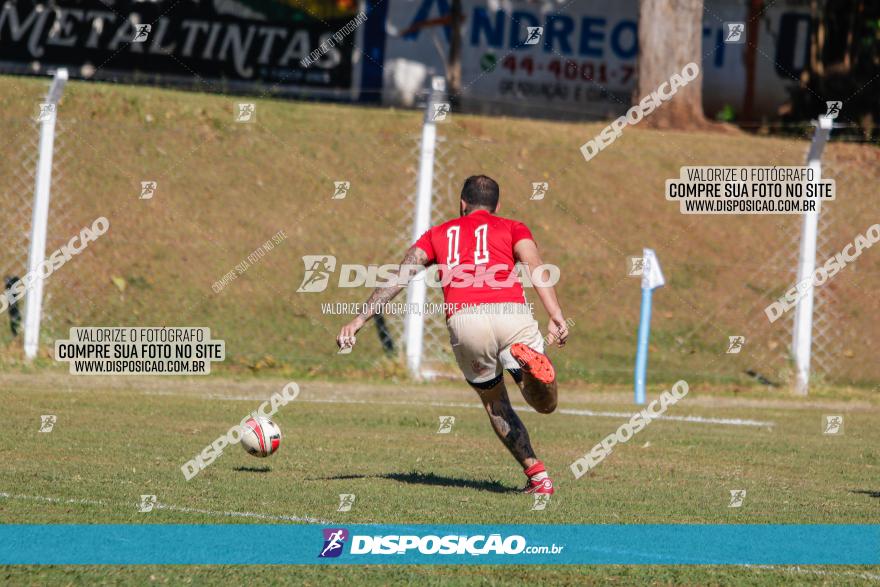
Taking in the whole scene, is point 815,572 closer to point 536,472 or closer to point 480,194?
point 536,472

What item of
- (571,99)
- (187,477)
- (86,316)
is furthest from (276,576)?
(571,99)

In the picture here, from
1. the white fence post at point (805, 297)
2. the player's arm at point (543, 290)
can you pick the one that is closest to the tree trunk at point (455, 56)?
the white fence post at point (805, 297)

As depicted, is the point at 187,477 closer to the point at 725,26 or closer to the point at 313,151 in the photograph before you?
the point at 313,151

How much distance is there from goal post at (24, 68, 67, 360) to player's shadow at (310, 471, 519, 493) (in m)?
7.72

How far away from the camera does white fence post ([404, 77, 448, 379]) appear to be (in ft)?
54.9

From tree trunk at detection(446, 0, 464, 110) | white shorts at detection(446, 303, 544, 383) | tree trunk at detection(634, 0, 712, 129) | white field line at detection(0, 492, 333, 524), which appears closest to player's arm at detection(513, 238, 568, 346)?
white shorts at detection(446, 303, 544, 383)

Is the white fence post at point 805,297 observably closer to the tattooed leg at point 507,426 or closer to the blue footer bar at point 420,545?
the tattooed leg at point 507,426

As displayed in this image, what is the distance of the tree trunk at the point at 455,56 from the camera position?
2661 centimetres

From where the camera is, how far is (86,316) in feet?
57.1

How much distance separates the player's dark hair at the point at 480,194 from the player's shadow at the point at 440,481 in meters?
1.88

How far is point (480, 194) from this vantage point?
353 inches

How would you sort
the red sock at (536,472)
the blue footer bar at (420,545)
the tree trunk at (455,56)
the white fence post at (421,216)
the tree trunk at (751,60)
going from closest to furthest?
the blue footer bar at (420,545) < the red sock at (536,472) < the white fence post at (421,216) < the tree trunk at (455,56) < the tree trunk at (751,60)

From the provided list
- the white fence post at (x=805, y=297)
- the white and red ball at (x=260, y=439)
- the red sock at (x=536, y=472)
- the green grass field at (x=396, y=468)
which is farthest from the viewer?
the white fence post at (x=805, y=297)

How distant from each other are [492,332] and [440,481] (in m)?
1.29
